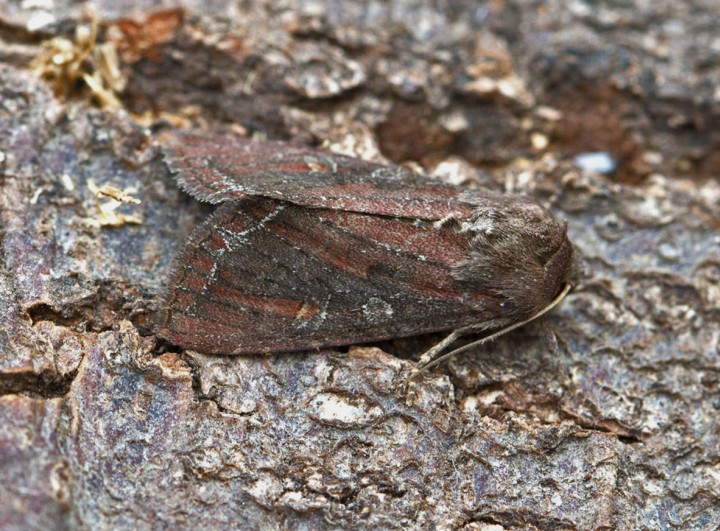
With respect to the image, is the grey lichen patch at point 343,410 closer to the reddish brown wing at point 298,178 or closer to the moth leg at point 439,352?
the moth leg at point 439,352

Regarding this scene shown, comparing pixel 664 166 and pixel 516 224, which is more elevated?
pixel 516 224

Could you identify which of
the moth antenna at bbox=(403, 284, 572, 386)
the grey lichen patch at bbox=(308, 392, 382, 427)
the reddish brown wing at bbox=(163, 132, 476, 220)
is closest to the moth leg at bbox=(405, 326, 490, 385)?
the moth antenna at bbox=(403, 284, 572, 386)

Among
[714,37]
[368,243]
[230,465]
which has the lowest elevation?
[230,465]

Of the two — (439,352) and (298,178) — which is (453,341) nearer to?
(439,352)

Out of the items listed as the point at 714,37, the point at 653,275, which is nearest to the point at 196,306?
the point at 653,275

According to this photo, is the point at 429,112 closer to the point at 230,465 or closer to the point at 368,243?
the point at 368,243

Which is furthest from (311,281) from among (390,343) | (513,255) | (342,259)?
(513,255)

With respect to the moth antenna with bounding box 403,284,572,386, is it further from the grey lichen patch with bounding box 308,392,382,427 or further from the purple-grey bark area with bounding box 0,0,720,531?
the grey lichen patch with bounding box 308,392,382,427
